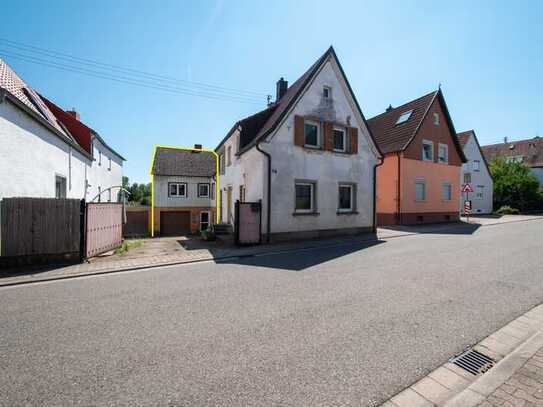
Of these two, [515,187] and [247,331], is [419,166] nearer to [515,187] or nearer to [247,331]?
[515,187]

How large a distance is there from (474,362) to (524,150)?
188ft

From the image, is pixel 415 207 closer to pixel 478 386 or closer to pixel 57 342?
pixel 478 386

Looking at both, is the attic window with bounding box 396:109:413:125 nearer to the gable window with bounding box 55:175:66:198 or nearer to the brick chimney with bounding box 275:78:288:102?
the brick chimney with bounding box 275:78:288:102

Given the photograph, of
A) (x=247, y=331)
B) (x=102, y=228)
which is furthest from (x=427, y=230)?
(x=102, y=228)

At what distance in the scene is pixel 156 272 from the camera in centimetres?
739

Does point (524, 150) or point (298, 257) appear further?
point (524, 150)

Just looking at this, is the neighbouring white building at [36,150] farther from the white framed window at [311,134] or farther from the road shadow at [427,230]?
the road shadow at [427,230]

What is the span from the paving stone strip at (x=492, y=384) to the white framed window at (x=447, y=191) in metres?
21.7

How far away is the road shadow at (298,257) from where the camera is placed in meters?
8.09

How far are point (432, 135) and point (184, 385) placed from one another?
24239mm

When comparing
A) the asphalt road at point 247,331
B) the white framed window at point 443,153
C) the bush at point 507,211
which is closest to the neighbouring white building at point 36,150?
the asphalt road at point 247,331

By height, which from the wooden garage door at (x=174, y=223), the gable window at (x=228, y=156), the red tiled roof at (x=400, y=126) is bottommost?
the wooden garage door at (x=174, y=223)

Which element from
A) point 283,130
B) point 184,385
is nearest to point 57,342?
point 184,385

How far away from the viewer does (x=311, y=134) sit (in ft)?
45.2
